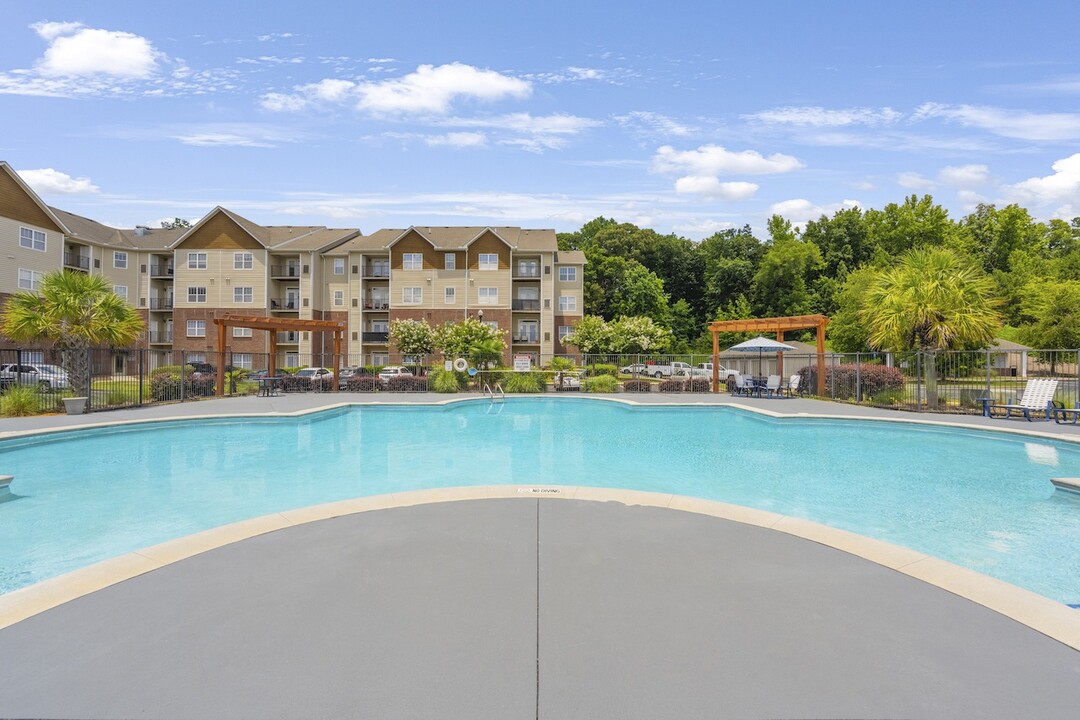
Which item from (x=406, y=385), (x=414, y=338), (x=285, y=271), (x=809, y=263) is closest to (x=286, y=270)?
(x=285, y=271)

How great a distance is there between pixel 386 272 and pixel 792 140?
28903 millimetres

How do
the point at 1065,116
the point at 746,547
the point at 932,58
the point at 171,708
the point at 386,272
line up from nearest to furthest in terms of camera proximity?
the point at 171,708 < the point at 746,547 < the point at 932,58 < the point at 1065,116 < the point at 386,272

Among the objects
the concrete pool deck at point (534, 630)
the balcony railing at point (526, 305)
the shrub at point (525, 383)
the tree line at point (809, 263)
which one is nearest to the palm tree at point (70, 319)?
the shrub at point (525, 383)

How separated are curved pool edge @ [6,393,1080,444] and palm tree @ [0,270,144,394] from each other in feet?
13.8

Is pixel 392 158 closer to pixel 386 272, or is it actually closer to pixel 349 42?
pixel 349 42

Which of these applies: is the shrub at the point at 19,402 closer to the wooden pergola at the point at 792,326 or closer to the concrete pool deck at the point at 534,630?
the concrete pool deck at the point at 534,630

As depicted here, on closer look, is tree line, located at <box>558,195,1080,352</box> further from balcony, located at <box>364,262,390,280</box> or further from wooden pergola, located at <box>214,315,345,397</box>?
wooden pergola, located at <box>214,315,345,397</box>

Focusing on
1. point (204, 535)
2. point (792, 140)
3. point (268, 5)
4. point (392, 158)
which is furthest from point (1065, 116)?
point (204, 535)

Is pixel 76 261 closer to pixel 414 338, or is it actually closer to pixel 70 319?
pixel 414 338

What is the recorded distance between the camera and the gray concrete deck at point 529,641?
2506mm

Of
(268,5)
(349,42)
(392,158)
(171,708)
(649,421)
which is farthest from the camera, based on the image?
(392,158)

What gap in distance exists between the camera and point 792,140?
768 inches

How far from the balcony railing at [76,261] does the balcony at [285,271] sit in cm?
1165

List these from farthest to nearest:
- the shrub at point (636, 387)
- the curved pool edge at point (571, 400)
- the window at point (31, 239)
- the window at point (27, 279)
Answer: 1. the window at point (31, 239)
2. the window at point (27, 279)
3. the shrub at point (636, 387)
4. the curved pool edge at point (571, 400)
